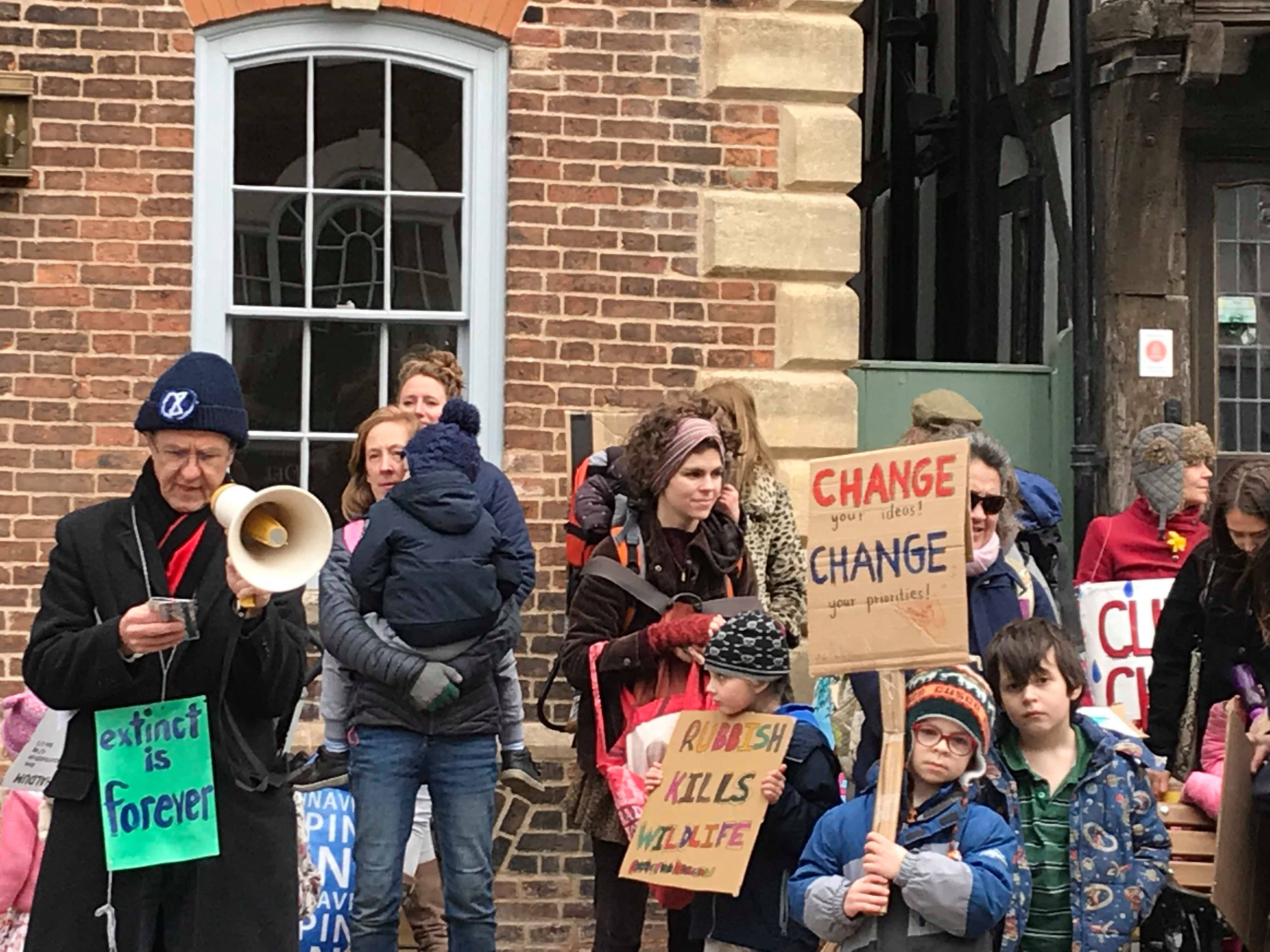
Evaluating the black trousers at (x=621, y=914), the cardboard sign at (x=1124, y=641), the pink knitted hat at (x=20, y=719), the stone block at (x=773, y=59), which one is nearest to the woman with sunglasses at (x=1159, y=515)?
the cardboard sign at (x=1124, y=641)

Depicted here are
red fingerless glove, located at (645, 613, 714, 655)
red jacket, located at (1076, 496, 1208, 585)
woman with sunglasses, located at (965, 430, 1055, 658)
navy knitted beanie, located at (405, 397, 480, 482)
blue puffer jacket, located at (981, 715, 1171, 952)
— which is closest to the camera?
blue puffer jacket, located at (981, 715, 1171, 952)

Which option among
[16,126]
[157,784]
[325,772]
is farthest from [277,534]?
[16,126]

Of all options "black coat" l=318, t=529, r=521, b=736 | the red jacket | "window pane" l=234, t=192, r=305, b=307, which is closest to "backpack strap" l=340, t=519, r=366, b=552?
"black coat" l=318, t=529, r=521, b=736

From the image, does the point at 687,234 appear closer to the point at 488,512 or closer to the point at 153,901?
the point at 488,512

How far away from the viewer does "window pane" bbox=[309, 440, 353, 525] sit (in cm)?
864

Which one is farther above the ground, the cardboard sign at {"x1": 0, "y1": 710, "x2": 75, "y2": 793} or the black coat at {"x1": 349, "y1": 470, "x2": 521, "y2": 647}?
the black coat at {"x1": 349, "y1": 470, "x2": 521, "y2": 647}

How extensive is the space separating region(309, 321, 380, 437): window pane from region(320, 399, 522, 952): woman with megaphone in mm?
1886

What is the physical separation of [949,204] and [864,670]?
960cm

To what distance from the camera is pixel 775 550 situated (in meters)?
7.26

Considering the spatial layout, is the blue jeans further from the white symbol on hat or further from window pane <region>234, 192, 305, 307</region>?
window pane <region>234, 192, 305, 307</region>

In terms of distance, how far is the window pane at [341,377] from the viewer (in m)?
8.67

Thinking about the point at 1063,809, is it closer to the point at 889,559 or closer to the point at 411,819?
the point at 889,559

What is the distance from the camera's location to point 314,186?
871 cm

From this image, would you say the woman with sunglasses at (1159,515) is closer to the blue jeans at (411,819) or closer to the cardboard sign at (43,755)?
the blue jeans at (411,819)
